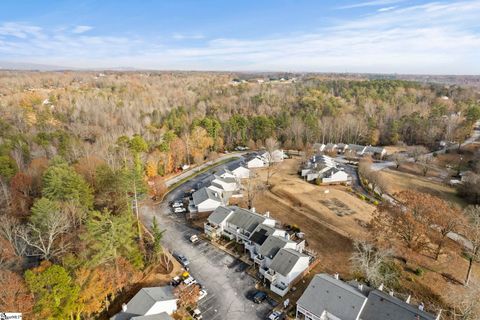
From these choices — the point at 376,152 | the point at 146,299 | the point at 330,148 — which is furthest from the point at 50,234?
the point at 376,152

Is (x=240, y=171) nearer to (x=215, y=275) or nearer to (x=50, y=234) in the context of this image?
(x=215, y=275)

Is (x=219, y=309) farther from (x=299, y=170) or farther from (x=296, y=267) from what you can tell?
(x=299, y=170)

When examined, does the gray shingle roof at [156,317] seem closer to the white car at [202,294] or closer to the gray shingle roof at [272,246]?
the white car at [202,294]

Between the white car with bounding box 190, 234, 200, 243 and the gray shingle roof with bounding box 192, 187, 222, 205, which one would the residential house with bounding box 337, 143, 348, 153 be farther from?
the white car with bounding box 190, 234, 200, 243

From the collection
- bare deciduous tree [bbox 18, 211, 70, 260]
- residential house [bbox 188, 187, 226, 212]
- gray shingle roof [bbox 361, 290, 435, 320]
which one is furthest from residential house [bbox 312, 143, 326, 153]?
bare deciduous tree [bbox 18, 211, 70, 260]

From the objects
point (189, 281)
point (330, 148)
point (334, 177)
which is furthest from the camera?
point (330, 148)

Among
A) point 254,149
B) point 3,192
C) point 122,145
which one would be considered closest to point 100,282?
point 3,192
